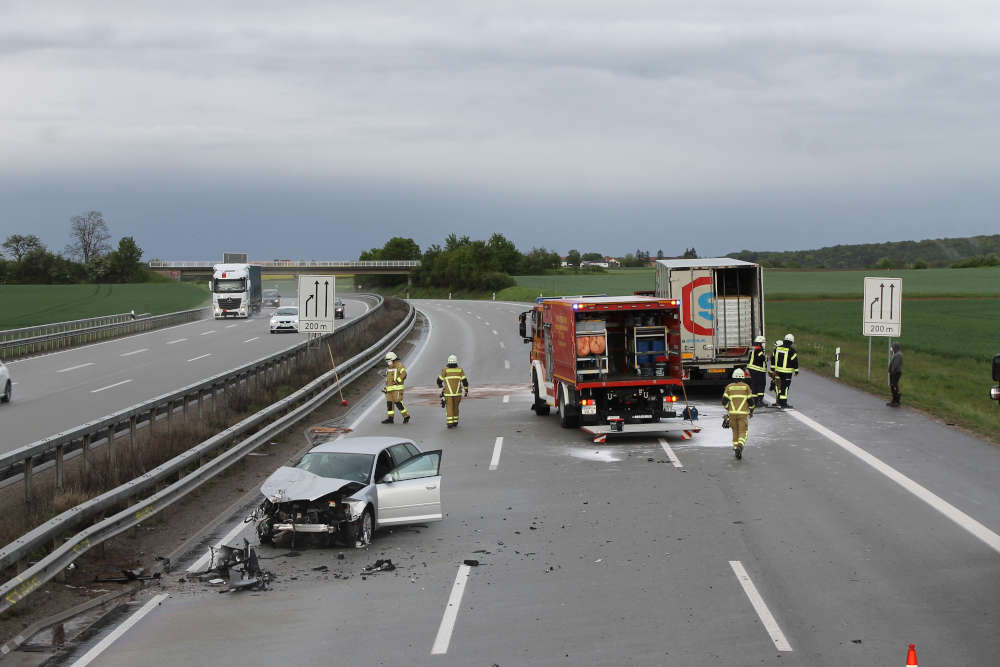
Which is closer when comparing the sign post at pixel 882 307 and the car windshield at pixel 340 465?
the car windshield at pixel 340 465

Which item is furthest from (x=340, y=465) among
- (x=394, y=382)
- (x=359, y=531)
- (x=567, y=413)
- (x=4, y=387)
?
(x=4, y=387)

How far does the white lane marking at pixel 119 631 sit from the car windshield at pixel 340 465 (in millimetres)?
2913

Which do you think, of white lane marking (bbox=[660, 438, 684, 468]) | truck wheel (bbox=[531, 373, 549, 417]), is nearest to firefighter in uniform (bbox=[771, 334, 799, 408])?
white lane marking (bbox=[660, 438, 684, 468])

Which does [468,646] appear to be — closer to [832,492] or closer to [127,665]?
[127,665]

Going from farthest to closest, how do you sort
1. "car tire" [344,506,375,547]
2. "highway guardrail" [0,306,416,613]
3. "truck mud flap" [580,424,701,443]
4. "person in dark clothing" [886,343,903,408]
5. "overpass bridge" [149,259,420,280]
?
"overpass bridge" [149,259,420,280] → "person in dark clothing" [886,343,903,408] → "truck mud flap" [580,424,701,443] → "car tire" [344,506,375,547] → "highway guardrail" [0,306,416,613]

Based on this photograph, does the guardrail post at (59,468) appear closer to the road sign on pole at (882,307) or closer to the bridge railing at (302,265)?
the road sign on pole at (882,307)

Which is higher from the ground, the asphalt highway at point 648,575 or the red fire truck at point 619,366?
the red fire truck at point 619,366

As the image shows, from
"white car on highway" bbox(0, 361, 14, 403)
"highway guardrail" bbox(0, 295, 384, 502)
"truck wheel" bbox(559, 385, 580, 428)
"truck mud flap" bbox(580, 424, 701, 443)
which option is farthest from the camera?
"white car on highway" bbox(0, 361, 14, 403)

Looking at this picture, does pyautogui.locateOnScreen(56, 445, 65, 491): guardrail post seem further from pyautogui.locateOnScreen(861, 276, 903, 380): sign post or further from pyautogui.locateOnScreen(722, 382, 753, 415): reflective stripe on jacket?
pyautogui.locateOnScreen(861, 276, 903, 380): sign post

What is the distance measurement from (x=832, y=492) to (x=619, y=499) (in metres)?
3.23

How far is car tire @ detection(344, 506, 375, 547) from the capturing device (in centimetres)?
1227

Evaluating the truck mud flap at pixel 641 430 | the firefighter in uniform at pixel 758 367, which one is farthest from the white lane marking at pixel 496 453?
the firefighter in uniform at pixel 758 367

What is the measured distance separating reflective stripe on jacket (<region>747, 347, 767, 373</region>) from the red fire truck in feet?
11.9

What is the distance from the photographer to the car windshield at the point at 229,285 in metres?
69.4
